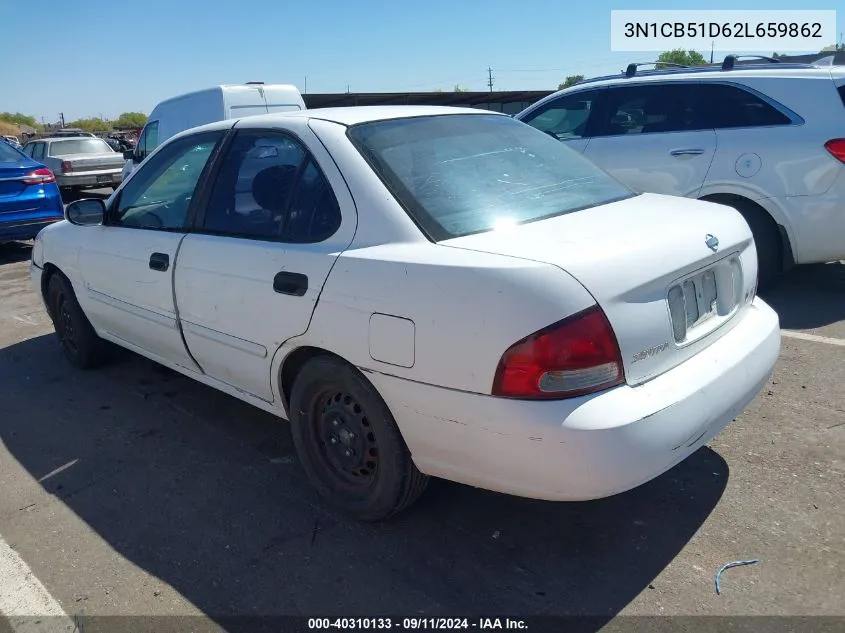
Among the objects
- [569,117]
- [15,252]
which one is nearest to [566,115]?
[569,117]

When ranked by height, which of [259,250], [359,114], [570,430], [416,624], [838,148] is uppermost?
[359,114]

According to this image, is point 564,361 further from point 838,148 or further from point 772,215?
point 838,148

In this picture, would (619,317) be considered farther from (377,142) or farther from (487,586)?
(377,142)

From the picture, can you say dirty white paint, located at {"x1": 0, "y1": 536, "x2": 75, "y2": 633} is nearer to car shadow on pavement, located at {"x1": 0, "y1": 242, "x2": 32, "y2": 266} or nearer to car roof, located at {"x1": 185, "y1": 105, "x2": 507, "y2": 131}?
car roof, located at {"x1": 185, "y1": 105, "x2": 507, "y2": 131}

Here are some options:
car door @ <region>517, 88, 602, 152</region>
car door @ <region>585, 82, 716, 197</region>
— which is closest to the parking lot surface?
car door @ <region>585, 82, 716, 197</region>

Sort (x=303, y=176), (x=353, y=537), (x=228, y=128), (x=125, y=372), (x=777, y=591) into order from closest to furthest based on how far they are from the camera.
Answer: (x=777, y=591), (x=353, y=537), (x=303, y=176), (x=228, y=128), (x=125, y=372)

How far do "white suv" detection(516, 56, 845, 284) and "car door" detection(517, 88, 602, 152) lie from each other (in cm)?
6

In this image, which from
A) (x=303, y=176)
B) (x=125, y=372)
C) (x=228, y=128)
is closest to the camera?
(x=303, y=176)

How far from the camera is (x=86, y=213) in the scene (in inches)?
169

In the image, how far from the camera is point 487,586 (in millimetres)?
2553

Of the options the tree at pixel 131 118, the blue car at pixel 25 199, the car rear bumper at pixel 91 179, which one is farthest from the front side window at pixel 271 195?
the tree at pixel 131 118

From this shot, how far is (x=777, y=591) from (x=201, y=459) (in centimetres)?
262

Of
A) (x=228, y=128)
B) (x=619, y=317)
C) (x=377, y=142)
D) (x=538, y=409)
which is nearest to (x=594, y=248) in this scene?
(x=619, y=317)

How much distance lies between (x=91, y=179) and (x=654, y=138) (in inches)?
542
